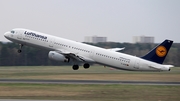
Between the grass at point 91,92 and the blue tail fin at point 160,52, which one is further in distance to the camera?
the blue tail fin at point 160,52

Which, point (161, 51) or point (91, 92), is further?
point (161, 51)

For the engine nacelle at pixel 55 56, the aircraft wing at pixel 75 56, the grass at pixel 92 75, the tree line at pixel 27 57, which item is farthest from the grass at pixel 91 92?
the tree line at pixel 27 57

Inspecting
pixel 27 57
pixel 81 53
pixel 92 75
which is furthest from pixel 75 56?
pixel 27 57

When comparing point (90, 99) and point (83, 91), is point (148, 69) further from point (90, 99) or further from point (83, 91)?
point (90, 99)

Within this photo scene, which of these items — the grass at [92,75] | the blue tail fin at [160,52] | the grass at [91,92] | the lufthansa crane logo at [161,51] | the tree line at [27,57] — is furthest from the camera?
the tree line at [27,57]

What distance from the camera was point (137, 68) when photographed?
215 feet

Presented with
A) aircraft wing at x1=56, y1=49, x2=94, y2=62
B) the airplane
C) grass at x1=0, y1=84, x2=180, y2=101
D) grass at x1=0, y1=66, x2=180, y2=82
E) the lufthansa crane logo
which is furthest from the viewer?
aircraft wing at x1=56, y1=49, x2=94, y2=62

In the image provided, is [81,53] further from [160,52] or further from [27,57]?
[27,57]

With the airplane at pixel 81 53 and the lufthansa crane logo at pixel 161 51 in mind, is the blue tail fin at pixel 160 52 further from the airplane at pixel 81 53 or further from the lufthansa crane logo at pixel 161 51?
the airplane at pixel 81 53

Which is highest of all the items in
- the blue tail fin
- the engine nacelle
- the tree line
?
the blue tail fin

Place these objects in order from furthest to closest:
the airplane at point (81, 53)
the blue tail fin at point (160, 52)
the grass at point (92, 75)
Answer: the airplane at point (81, 53) → the blue tail fin at point (160, 52) → the grass at point (92, 75)

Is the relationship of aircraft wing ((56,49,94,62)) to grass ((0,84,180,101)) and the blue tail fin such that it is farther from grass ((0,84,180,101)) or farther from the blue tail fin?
grass ((0,84,180,101))

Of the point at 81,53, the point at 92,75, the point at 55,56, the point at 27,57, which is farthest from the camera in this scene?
the point at 27,57

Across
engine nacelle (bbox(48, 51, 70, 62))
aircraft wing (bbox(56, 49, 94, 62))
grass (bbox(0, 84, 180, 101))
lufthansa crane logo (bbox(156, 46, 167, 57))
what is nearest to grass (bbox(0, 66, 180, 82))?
aircraft wing (bbox(56, 49, 94, 62))
